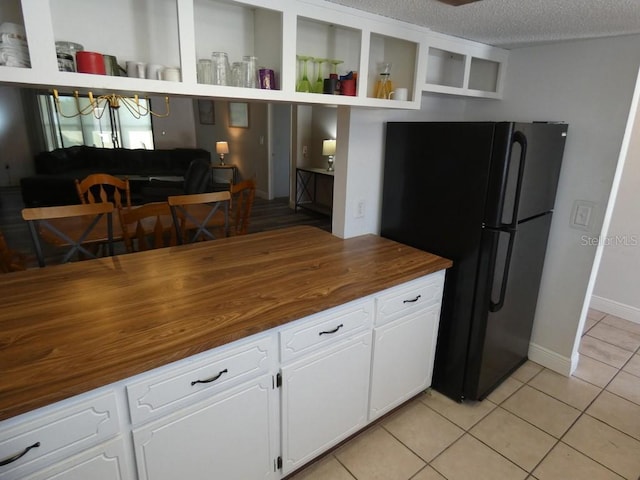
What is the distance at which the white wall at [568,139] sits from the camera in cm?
209

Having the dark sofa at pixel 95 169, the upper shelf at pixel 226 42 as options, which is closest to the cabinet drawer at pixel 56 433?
the upper shelf at pixel 226 42

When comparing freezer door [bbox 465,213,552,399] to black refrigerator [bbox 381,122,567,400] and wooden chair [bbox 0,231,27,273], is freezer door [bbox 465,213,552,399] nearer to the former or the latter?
black refrigerator [bbox 381,122,567,400]

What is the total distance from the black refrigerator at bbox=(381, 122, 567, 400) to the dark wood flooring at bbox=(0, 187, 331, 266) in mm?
2974

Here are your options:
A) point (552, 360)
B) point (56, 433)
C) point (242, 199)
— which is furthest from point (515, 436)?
point (242, 199)

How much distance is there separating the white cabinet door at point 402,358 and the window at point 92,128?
7632 mm

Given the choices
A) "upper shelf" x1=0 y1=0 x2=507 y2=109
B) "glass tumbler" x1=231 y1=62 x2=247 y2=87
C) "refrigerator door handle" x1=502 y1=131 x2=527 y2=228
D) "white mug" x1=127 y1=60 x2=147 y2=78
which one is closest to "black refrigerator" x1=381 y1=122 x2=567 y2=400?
"refrigerator door handle" x1=502 y1=131 x2=527 y2=228

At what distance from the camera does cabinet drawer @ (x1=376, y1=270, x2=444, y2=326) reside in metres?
1.74

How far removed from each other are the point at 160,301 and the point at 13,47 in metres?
0.90

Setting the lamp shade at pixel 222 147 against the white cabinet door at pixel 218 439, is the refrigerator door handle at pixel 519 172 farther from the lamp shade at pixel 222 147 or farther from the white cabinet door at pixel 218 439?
the lamp shade at pixel 222 147

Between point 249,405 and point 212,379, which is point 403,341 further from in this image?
point 212,379

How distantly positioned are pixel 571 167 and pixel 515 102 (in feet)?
1.87

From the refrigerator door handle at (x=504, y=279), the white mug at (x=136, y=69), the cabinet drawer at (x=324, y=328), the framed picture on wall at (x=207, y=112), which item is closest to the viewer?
the white mug at (x=136, y=69)

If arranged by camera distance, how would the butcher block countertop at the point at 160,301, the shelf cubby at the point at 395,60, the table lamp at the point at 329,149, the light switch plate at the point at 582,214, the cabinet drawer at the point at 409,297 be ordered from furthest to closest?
1. the table lamp at the point at 329,149
2. the light switch plate at the point at 582,214
3. the shelf cubby at the point at 395,60
4. the cabinet drawer at the point at 409,297
5. the butcher block countertop at the point at 160,301

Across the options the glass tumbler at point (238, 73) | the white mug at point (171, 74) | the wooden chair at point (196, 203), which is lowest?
the wooden chair at point (196, 203)
